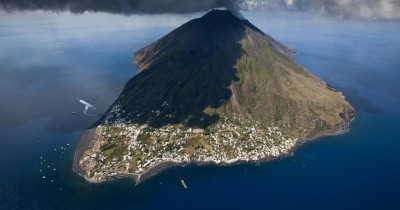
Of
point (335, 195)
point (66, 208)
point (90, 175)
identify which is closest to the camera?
point (66, 208)

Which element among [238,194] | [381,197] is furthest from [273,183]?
[381,197]

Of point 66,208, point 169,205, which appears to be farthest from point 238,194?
point 66,208

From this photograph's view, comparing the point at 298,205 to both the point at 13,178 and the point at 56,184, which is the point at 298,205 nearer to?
the point at 56,184

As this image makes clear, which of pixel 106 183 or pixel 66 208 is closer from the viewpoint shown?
pixel 66 208

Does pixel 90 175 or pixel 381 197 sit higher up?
pixel 90 175

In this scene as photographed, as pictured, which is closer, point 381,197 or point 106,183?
point 381,197

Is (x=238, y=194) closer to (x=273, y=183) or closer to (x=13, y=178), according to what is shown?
(x=273, y=183)

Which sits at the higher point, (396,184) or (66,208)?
(66,208)

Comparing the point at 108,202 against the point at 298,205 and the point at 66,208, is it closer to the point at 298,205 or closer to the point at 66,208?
the point at 66,208

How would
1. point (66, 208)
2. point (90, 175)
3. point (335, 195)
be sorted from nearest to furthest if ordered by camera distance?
point (66, 208), point (335, 195), point (90, 175)
